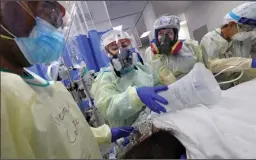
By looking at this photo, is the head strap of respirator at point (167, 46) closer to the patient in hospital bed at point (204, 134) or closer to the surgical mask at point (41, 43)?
the patient in hospital bed at point (204, 134)

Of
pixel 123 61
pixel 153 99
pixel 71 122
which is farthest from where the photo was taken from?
pixel 123 61

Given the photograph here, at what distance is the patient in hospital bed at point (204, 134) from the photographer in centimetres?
55

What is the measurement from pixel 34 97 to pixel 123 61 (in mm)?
724

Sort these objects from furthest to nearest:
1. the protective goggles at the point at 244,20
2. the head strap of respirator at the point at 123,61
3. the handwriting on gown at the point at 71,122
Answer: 1. the protective goggles at the point at 244,20
2. the head strap of respirator at the point at 123,61
3. the handwriting on gown at the point at 71,122

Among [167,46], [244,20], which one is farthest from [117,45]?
[244,20]

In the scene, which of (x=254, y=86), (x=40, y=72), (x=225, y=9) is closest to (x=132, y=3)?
(x=225, y=9)

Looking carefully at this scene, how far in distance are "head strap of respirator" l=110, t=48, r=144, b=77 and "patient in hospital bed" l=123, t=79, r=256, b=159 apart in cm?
56

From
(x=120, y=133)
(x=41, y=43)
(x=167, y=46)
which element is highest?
(x=41, y=43)

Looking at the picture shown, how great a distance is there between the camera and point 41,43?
2.39 feet

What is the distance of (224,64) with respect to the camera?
1.39 m

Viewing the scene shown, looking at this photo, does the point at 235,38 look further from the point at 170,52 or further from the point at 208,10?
the point at 208,10

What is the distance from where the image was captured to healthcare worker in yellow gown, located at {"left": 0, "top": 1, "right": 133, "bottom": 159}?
0.55 metres

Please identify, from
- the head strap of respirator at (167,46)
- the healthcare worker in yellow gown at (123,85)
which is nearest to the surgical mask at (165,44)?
the head strap of respirator at (167,46)

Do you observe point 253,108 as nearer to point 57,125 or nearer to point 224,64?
point 224,64
